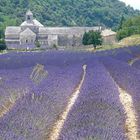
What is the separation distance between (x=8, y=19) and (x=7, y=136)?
464 feet

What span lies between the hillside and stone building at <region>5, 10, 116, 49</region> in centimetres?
2003

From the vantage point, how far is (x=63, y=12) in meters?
160

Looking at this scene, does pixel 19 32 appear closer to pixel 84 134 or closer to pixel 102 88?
pixel 102 88

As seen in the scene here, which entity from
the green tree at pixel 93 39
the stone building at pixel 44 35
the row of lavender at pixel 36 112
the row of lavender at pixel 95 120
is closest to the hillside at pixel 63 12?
the stone building at pixel 44 35

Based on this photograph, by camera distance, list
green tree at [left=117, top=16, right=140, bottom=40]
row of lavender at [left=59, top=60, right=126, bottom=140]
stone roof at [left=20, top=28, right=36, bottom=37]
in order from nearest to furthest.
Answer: row of lavender at [left=59, top=60, right=126, bottom=140]
green tree at [left=117, top=16, right=140, bottom=40]
stone roof at [left=20, top=28, right=36, bottom=37]

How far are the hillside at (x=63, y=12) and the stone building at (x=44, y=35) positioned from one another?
20030 mm

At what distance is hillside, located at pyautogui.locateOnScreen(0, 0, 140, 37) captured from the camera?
502ft

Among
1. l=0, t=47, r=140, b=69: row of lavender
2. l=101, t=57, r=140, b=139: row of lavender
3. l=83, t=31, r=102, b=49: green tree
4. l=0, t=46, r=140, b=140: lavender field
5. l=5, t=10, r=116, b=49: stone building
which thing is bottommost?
l=5, t=10, r=116, b=49: stone building

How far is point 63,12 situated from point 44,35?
1790 inches

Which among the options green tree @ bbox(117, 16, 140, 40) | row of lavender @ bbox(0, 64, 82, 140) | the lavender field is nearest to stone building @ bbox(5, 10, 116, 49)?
green tree @ bbox(117, 16, 140, 40)

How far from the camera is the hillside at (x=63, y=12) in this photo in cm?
15312

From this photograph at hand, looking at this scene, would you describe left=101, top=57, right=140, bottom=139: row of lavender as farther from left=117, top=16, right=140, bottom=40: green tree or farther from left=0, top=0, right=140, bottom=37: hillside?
left=0, top=0, right=140, bottom=37: hillside

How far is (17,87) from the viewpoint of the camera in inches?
667

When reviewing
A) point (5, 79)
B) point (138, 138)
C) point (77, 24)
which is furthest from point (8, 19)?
point (138, 138)
